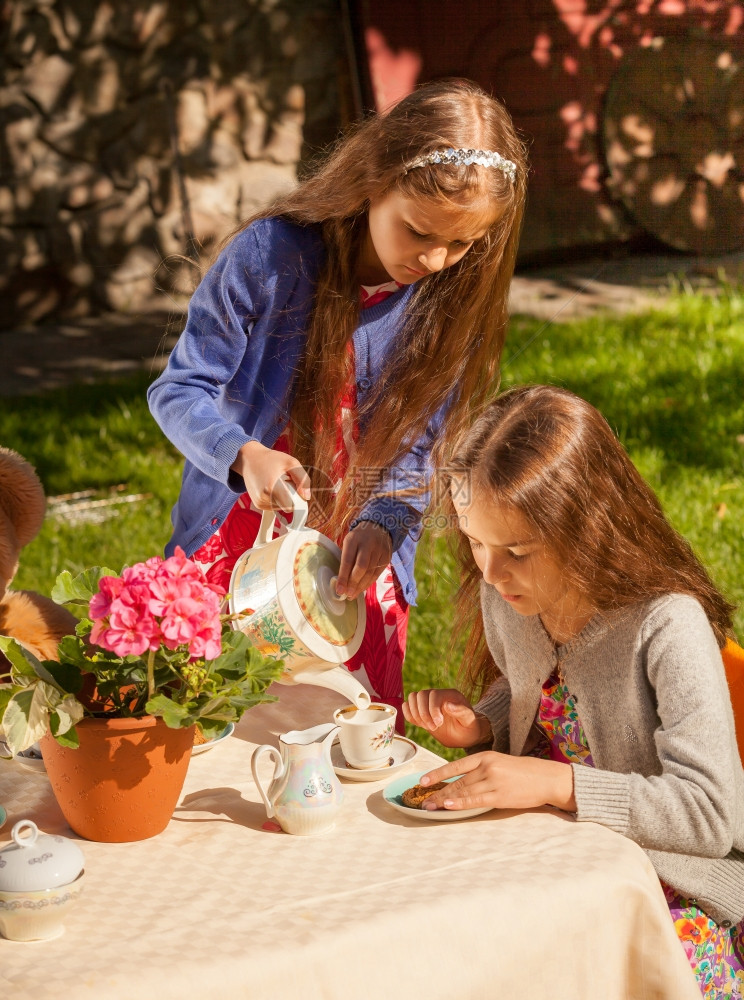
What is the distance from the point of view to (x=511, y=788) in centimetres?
132

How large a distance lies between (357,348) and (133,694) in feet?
2.90

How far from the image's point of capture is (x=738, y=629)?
3150 millimetres

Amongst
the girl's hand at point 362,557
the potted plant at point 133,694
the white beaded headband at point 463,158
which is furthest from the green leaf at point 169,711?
the white beaded headband at point 463,158

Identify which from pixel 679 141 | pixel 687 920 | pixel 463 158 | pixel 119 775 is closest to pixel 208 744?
pixel 119 775

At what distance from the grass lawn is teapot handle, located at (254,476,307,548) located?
1367 mm

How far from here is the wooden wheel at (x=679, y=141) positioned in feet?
22.0

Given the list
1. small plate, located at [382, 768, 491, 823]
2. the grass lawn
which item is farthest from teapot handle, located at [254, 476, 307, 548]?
the grass lawn

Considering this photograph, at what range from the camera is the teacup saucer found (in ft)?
4.77

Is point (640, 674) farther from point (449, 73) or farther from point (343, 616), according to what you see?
point (449, 73)

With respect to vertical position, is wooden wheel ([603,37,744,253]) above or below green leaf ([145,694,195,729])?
below

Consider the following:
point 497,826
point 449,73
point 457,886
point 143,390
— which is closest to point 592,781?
point 497,826

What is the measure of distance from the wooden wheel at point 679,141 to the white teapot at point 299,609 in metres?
5.67

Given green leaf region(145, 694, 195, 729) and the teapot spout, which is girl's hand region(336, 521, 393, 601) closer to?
the teapot spout

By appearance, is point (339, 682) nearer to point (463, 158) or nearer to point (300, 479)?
point (300, 479)
